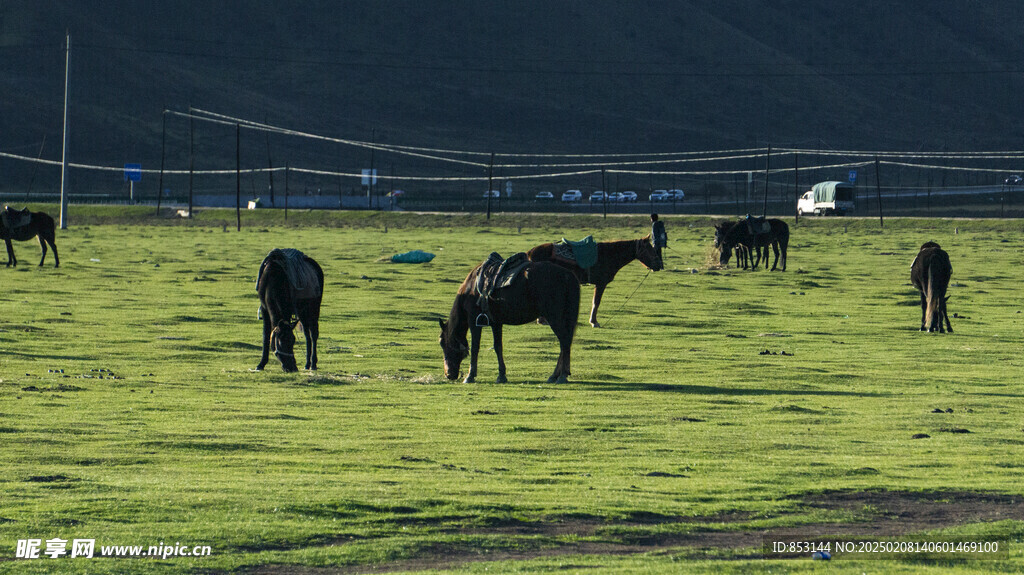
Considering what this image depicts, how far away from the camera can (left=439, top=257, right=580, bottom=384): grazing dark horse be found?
1789 centimetres

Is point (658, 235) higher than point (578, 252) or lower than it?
higher

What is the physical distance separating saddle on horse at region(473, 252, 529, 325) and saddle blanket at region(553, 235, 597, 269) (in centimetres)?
548

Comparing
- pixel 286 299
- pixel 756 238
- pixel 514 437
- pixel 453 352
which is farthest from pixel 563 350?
pixel 756 238

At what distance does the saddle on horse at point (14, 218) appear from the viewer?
131ft

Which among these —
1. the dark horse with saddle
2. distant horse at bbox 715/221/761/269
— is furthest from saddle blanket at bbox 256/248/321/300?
distant horse at bbox 715/221/761/269

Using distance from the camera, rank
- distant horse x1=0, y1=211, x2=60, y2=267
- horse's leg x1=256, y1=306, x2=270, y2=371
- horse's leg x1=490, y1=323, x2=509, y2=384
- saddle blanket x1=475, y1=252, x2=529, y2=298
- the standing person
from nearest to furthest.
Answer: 1. saddle blanket x1=475, y1=252, x2=529, y2=298
2. horse's leg x1=490, y1=323, x2=509, y2=384
3. horse's leg x1=256, y1=306, x2=270, y2=371
4. the standing person
5. distant horse x1=0, y1=211, x2=60, y2=267

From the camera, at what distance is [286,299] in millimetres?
18828

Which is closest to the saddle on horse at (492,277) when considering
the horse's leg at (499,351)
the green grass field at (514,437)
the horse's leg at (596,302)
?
the horse's leg at (499,351)

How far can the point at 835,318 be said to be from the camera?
28000 millimetres

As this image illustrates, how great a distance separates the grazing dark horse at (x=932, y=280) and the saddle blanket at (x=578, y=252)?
578 centimetres

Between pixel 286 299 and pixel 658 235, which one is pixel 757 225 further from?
pixel 286 299

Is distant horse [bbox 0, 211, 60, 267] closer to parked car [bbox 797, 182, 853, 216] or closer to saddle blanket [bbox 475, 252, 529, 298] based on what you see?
saddle blanket [bbox 475, 252, 529, 298]

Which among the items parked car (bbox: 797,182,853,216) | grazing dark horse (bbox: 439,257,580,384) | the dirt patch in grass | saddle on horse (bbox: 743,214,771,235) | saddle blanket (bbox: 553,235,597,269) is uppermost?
parked car (bbox: 797,182,853,216)

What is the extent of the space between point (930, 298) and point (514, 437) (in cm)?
1286
